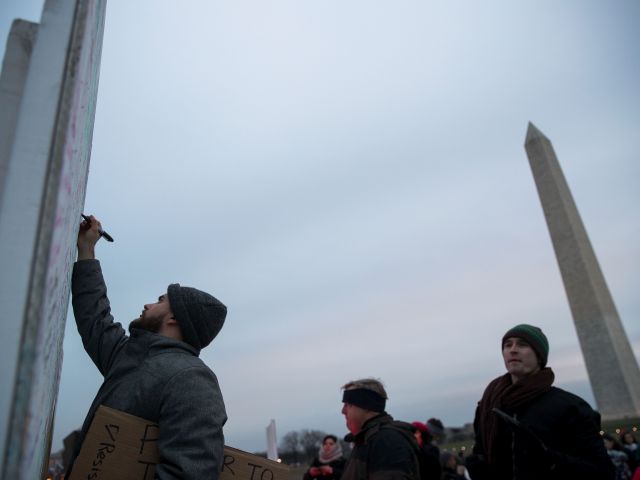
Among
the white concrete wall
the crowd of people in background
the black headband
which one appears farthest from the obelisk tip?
the white concrete wall

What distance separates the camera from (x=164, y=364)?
1674mm

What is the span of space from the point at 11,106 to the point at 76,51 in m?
0.15

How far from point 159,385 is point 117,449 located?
0.77 ft

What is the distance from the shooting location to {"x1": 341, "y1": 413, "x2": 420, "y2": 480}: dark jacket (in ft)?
8.79

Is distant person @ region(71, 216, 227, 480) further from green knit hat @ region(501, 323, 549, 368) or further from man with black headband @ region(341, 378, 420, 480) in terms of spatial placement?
green knit hat @ region(501, 323, 549, 368)

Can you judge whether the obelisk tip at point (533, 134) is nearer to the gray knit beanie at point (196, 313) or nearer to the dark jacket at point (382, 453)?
the dark jacket at point (382, 453)

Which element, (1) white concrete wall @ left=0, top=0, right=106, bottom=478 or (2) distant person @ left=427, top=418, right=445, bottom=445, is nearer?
(1) white concrete wall @ left=0, top=0, right=106, bottom=478

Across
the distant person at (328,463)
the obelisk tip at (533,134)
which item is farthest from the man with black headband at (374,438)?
the obelisk tip at (533,134)

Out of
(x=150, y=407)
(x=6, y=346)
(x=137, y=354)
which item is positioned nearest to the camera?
(x=6, y=346)

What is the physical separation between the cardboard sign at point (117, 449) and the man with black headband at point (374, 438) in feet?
5.31

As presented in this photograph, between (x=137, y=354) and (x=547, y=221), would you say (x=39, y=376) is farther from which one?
(x=547, y=221)

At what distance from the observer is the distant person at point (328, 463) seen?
5195 millimetres

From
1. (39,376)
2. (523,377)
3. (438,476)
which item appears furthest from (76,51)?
(438,476)

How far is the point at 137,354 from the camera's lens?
177 cm
